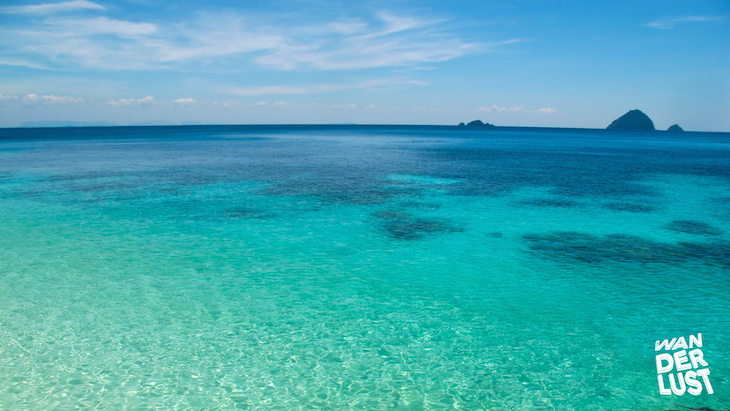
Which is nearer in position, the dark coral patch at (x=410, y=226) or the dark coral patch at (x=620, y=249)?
the dark coral patch at (x=620, y=249)

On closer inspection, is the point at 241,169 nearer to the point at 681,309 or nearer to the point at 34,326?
the point at 34,326

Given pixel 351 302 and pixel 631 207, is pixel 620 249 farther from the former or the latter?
pixel 351 302

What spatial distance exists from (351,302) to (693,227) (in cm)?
2115

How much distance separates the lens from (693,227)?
24250mm

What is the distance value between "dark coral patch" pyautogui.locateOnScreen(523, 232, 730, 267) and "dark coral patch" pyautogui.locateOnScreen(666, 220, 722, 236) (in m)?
2.13

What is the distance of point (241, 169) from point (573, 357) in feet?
141

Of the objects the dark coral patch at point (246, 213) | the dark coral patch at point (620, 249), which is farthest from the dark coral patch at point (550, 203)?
the dark coral patch at point (246, 213)

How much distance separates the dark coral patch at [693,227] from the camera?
909 inches

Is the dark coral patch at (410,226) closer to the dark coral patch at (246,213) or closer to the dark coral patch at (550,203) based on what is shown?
the dark coral patch at (246,213)

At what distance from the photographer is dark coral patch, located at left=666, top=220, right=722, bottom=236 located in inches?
909

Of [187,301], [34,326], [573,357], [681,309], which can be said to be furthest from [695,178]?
[34,326]

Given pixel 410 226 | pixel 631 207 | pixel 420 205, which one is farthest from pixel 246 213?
pixel 631 207

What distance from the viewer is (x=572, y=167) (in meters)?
56.5

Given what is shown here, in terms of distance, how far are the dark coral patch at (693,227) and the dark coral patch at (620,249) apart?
2130mm
